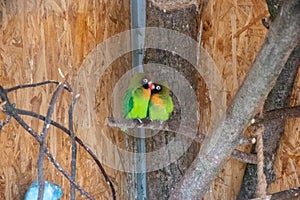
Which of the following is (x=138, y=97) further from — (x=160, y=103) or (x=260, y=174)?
(x=260, y=174)

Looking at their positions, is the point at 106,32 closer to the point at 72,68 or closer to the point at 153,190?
the point at 72,68

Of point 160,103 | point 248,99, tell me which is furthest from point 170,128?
point 248,99

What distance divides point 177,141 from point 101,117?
31cm

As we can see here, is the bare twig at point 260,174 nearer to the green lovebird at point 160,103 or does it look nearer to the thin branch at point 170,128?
the thin branch at point 170,128

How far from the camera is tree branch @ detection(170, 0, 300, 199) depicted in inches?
37.9

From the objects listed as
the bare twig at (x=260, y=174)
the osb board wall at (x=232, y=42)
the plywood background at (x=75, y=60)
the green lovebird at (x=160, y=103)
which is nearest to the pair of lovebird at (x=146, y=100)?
the green lovebird at (x=160, y=103)

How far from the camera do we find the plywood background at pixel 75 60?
5.28 feet

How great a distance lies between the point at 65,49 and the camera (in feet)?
5.86

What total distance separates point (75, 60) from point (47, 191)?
49 cm

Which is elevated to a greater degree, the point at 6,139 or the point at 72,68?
the point at 72,68

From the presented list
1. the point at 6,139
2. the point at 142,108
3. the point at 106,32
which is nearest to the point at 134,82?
the point at 142,108

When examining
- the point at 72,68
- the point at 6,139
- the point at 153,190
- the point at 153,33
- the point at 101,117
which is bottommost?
Result: the point at 153,190

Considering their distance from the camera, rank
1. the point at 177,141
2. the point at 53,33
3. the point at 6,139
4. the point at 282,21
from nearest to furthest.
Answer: the point at 282,21, the point at 6,139, the point at 53,33, the point at 177,141

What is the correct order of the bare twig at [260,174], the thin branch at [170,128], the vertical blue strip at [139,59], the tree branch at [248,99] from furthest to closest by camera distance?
the vertical blue strip at [139,59] → the thin branch at [170,128] → the bare twig at [260,174] → the tree branch at [248,99]
